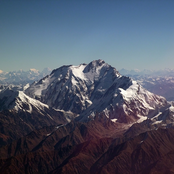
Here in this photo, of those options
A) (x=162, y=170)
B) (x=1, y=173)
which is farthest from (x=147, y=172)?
(x=1, y=173)

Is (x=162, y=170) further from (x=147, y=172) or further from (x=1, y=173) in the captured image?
(x=1, y=173)
